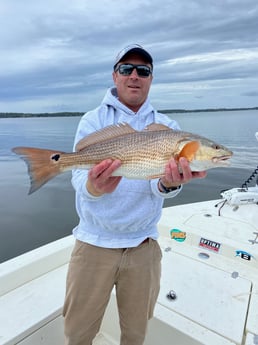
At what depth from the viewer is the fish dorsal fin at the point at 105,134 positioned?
2168 millimetres

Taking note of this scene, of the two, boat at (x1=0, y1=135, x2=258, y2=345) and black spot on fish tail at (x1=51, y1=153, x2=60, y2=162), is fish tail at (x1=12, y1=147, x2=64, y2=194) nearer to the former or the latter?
black spot on fish tail at (x1=51, y1=153, x2=60, y2=162)

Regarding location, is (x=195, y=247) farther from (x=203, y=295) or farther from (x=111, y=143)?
(x=111, y=143)

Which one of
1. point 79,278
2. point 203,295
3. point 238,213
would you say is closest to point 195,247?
point 203,295

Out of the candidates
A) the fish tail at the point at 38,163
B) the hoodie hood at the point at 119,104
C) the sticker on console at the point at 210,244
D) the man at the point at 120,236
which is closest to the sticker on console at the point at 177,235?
the sticker on console at the point at 210,244

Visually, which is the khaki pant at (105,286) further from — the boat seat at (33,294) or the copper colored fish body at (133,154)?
the copper colored fish body at (133,154)

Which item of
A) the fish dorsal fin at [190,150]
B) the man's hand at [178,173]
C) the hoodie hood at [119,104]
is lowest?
the man's hand at [178,173]

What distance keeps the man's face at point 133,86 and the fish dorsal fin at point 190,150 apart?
68cm

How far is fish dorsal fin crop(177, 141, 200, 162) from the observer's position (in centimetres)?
205

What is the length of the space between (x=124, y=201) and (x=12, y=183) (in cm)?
1187

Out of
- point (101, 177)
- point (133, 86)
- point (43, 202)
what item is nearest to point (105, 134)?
point (101, 177)

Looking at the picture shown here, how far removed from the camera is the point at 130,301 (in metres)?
2.40

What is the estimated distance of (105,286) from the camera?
232cm

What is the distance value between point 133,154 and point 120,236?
0.69 meters

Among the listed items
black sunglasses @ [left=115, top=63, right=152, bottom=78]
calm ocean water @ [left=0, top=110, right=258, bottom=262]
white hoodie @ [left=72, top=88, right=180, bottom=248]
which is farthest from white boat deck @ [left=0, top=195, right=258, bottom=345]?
calm ocean water @ [left=0, top=110, right=258, bottom=262]
